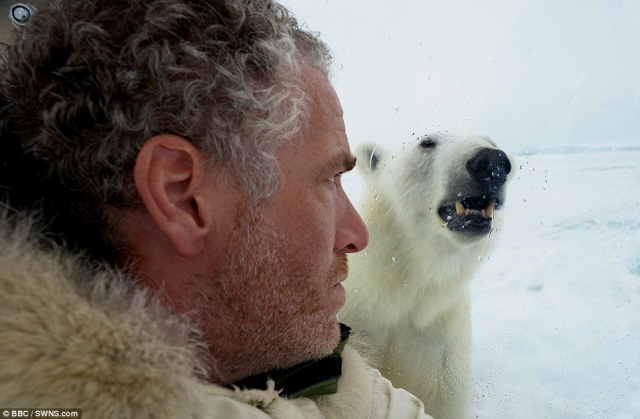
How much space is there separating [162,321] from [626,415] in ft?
4.75

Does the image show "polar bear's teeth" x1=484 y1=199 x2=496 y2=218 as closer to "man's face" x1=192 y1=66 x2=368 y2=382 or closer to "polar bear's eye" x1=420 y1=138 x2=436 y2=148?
"polar bear's eye" x1=420 y1=138 x2=436 y2=148

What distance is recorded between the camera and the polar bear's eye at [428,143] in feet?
5.24

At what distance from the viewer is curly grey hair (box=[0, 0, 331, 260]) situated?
550mm

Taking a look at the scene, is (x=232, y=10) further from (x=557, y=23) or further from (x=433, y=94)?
(x=557, y=23)

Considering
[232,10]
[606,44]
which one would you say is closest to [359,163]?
[606,44]

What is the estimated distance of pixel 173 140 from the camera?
1.83 ft

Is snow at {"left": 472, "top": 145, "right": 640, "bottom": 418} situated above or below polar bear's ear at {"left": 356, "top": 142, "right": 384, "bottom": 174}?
below

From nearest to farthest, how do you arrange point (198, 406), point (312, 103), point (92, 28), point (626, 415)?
1. point (198, 406)
2. point (92, 28)
3. point (312, 103)
4. point (626, 415)

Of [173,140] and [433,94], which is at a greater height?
[433,94]

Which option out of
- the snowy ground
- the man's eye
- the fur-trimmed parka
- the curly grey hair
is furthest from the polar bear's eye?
the fur-trimmed parka

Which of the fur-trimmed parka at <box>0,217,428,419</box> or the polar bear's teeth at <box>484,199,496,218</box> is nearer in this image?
the fur-trimmed parka at <box>0,217,428,419</box>

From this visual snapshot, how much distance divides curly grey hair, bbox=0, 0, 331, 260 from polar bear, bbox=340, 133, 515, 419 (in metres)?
0.95

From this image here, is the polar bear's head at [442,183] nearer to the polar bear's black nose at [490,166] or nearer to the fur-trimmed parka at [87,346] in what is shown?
the polar bear's black nose at [490,166]

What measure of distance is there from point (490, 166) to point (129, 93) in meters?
1.07
